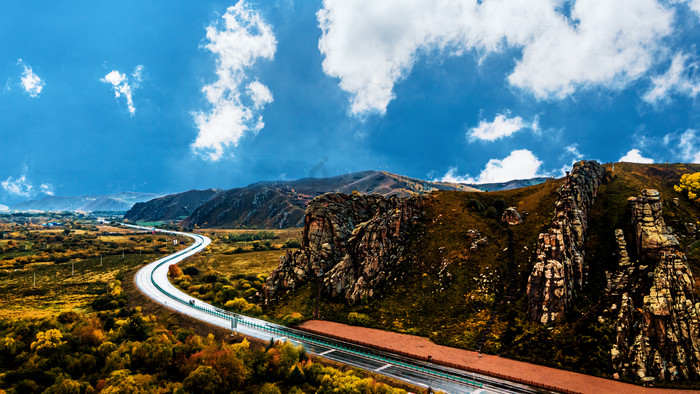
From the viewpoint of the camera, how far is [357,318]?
63.3 metres

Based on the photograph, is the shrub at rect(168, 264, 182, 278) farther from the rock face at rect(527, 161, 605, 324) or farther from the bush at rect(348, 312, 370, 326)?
the rock face at rect(527, 161, 605, 324)

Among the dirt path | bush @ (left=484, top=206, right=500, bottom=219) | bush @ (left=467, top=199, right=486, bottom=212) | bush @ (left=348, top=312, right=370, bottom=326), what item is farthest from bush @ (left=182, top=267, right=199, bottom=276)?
bush @ (left=484, top=206, right=500, bottom=219)

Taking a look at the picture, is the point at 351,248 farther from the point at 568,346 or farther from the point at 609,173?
the point at 609,173

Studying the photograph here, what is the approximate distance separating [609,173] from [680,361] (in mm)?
60941

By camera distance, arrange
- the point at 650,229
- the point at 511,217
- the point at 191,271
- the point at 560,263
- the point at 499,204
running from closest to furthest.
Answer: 1. the point at 650,229
2. the point at 560,263
3. the point at 511,217
4. the point at 499,204
5. the point at 191,271

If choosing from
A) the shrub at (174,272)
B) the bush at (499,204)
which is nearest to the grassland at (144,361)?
the shrub at (174,272)

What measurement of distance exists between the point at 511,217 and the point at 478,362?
39176 mm

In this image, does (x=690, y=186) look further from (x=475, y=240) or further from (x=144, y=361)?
(x=144, y=361)

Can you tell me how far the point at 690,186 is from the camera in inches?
2785

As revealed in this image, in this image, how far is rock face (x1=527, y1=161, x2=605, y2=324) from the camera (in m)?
49.6

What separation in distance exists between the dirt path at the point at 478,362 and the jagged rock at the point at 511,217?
35865mm

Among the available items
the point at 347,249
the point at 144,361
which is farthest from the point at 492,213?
the point at 144,361

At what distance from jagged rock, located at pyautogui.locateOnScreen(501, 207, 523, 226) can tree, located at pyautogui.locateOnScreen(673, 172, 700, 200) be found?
33381 mm

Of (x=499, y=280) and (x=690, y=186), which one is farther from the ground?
(x=690, y=186)
